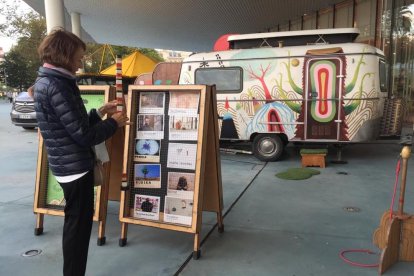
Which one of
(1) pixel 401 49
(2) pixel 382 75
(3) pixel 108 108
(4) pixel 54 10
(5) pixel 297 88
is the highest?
(1) pixel 401 49

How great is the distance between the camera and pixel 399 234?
335 cm

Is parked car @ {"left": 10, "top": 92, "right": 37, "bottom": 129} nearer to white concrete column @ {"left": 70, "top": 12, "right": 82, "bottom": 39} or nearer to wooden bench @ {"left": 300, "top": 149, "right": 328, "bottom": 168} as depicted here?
white concrete column @ {"left": 70, "top": 12, "right": 82, "bottom": 39}

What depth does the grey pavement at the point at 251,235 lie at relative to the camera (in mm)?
3291

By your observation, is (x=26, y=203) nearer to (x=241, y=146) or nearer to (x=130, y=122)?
(x=130, y=122)

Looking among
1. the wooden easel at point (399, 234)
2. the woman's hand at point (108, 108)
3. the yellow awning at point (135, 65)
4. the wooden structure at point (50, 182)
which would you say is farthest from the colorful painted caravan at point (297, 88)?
the yellow awning at point (135, 65)

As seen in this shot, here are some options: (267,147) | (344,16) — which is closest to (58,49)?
(267,147)

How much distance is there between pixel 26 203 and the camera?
5.14m

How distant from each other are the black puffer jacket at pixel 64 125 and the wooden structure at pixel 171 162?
38.5 inches

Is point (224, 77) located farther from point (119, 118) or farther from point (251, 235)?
point (119, 118)

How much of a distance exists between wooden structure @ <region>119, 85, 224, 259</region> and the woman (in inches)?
34.2

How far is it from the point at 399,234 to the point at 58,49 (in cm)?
320

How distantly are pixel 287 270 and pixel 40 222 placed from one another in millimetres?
2648

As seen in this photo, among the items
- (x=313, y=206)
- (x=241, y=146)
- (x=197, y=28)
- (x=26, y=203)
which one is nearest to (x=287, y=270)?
(x=313, y=206)

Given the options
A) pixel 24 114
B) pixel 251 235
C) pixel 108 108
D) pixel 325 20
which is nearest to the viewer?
pixel 108 108
